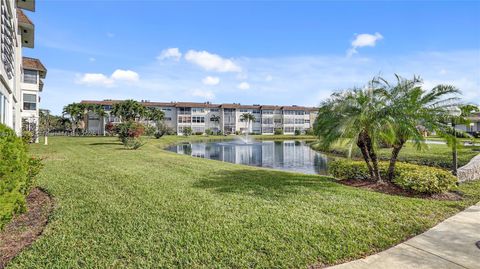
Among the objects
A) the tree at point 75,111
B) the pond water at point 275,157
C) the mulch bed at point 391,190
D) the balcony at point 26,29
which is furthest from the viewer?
the tree at point 75,111

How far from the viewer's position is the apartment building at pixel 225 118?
74.8 meters

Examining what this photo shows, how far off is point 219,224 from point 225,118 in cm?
7771

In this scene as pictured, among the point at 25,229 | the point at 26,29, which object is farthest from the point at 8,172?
the point at 26,29

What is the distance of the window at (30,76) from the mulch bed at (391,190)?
3327 centimetres

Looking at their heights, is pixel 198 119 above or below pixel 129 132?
above

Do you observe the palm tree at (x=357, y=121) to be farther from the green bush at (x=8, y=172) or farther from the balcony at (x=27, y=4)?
the balcony at (x=27, y=4)

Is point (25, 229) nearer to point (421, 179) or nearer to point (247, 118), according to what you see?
point (421, 179)

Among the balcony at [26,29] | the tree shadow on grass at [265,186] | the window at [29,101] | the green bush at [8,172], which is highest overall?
the balcony at [26,29]

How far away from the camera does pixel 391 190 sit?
9.41 metres

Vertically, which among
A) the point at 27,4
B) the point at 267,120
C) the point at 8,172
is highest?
the point at 27,4

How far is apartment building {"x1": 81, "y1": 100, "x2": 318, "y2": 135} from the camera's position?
7484 centimetres

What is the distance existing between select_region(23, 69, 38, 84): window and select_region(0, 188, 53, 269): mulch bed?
2865cm

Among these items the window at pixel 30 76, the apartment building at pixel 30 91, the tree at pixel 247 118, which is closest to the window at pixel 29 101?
the apartment building at pixel 30 91

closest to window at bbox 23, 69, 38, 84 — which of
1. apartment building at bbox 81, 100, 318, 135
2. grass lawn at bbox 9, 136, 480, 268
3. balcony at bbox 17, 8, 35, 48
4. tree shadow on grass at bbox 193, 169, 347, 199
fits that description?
balcony at bbox 17, 8, 35, 48
